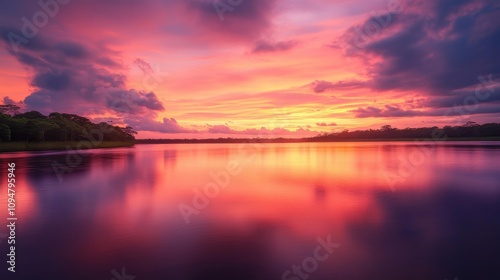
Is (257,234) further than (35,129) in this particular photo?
No

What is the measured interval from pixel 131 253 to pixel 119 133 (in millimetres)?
155356

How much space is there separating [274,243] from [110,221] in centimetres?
739

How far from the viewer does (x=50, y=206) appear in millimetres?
16156

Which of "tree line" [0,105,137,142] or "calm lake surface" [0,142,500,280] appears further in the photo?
"tree line" [0,105,137,142]

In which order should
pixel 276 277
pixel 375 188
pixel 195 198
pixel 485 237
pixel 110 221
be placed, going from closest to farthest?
pixel 276 277 < pixel 485 237 < pixel 110 221 < pixel 195 198 < pixel 375 188

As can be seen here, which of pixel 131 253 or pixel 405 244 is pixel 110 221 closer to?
pixel 131 253

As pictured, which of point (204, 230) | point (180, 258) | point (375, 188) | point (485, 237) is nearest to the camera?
point (180, 258)

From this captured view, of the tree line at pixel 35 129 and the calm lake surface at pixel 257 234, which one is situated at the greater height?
the tree line at pixel 35 129

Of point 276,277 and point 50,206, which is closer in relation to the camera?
point 276,277

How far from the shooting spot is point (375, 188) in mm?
21219

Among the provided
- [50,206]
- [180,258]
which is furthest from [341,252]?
[50,206]

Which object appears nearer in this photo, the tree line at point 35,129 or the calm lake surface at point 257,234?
the calm lake surface at point 257,234

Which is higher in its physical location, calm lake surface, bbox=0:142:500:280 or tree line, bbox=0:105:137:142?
tree line, bbox=0:105:137:142

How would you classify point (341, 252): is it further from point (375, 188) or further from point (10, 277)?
point (375, 188)
